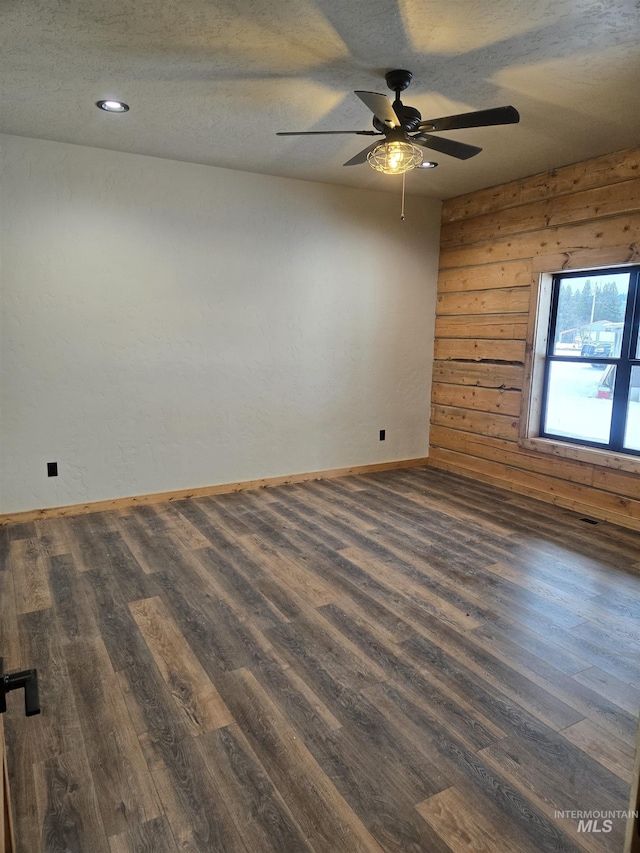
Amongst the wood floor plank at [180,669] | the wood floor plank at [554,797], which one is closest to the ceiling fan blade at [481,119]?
the wood floor plank at [554,797]

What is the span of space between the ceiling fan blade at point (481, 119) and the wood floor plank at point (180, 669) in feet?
9.05

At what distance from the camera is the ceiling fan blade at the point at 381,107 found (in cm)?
238

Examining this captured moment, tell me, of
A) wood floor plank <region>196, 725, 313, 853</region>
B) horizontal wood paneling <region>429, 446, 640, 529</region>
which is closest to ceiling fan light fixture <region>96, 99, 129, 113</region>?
wood floor plank <region>196, 725, 313, 853</region>

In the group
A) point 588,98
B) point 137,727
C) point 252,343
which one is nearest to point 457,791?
point 137,727

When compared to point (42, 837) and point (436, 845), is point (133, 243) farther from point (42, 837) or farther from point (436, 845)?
point (436, 845)

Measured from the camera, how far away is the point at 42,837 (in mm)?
1524

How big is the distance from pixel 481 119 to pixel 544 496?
3.24 metres

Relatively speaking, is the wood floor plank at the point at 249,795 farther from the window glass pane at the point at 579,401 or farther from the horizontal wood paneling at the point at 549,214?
the horizontal wood paneling at the point at 549,214

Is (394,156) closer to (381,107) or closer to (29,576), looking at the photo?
(381,107)

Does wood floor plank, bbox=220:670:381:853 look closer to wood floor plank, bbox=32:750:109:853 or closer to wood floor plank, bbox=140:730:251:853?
wood floor plank, bbox=140:730:251:853

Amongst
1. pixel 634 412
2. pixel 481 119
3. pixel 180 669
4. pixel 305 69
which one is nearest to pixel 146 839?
pixel 180 669

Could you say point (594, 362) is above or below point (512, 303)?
below

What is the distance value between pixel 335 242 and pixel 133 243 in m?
1.86

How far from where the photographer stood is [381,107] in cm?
249
